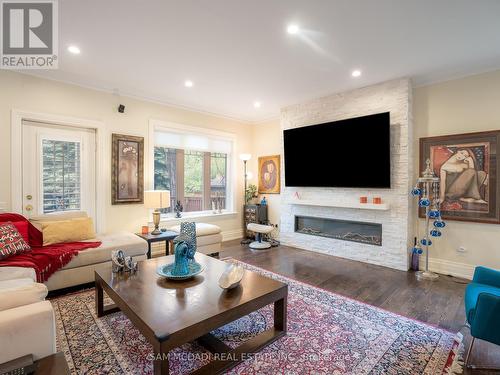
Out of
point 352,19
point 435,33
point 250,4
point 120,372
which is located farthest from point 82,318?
point 435,33

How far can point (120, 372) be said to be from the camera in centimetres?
177

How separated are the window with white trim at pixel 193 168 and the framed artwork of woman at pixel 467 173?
3941 mm

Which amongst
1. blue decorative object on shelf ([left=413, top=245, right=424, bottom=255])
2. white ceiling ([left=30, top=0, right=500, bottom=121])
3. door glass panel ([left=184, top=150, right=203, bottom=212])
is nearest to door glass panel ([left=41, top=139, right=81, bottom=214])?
white ceiling ([left=30, top=0, right=500, bottom=121])

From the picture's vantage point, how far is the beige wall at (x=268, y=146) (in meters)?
5.94

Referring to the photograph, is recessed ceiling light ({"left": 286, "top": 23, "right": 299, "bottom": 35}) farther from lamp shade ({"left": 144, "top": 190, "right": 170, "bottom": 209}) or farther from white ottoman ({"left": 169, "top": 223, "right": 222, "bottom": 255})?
white ottoman ({"left": 169, "top": 223, "right": 222, "bottom": 255})

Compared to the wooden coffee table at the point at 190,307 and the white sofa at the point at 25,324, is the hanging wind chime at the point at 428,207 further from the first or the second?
the white sofa at the point at 25,324

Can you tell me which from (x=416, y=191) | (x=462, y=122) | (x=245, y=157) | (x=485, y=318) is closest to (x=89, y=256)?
(x=245, y=157)

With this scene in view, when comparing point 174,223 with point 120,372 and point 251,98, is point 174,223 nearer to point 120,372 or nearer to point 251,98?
point 251,98

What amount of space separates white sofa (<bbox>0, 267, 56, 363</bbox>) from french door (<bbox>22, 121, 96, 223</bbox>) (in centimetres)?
286

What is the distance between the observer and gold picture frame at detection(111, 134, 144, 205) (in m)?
4.28

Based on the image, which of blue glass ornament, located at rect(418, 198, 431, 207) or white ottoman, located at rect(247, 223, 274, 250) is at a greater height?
blue glass ornament, located at rect(418, 198, 431, 207)

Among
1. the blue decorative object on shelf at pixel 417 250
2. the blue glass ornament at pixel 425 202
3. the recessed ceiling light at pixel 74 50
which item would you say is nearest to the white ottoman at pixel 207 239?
the recessed ceiling light at pixel 74 50

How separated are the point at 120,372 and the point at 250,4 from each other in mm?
3061

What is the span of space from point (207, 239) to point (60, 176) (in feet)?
8.01
